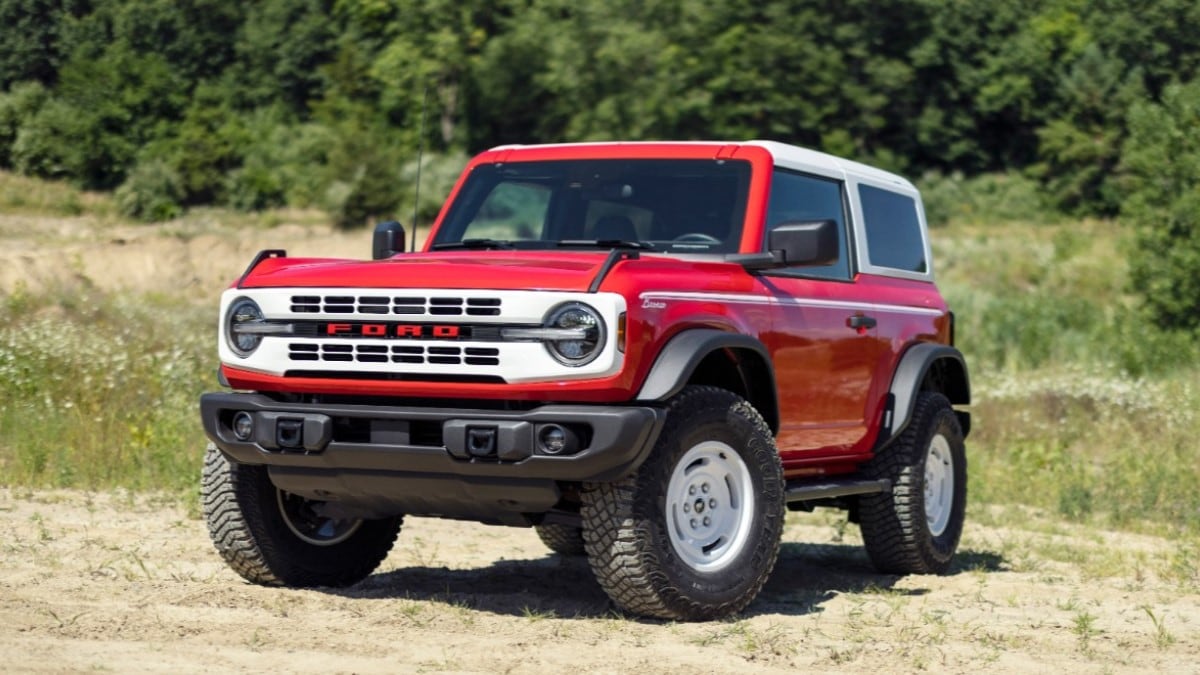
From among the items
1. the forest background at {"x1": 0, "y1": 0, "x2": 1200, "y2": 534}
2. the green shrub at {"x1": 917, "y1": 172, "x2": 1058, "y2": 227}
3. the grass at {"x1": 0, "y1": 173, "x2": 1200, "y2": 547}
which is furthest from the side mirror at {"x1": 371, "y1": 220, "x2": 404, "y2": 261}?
the green shrub at {"x1": 917, "y1": 172, "x2": 1058, "y2": 227}

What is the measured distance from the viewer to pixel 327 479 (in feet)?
21.2

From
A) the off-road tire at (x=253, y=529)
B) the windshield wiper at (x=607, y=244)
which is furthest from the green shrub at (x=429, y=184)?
the off-road tire at (x=253, y=529)

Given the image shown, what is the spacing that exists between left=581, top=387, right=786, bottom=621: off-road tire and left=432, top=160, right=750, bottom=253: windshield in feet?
3.43

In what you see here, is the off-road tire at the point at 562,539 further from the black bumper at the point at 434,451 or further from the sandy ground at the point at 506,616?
the black bumper at the point at 434,451

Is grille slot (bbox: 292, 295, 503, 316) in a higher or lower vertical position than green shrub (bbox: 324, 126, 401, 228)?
higher

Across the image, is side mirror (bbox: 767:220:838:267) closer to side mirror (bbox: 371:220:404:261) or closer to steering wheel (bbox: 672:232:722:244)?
steering wheel (bbox: 672:232:722:244)

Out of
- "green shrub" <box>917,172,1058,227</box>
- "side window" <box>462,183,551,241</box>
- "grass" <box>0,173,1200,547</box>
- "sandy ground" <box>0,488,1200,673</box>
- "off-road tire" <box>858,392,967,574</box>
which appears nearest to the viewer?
"sandy ground" <box>0,488,1200,673</box>

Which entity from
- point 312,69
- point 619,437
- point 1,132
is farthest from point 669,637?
point 312,69

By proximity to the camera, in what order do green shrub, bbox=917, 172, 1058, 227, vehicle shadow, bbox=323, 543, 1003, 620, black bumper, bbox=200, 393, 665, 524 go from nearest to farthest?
black bumper, bbox=200, 393, 665, 524
vehicle shadow, bbox=323, 543, 1003, 620
green shrub, bbox=917, 172, 1058, 227

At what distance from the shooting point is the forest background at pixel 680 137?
1310 cm

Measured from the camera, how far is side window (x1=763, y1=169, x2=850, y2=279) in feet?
25.2

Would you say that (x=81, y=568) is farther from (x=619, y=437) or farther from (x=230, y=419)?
(x=619, y=437)

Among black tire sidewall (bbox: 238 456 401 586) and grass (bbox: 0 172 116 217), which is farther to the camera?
grass (bbox: 0 172 116 217)

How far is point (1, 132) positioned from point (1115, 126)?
48924mm
